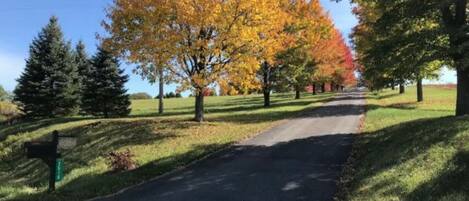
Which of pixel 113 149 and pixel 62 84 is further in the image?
pixel 62 84

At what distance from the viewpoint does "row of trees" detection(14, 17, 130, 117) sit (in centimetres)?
4162

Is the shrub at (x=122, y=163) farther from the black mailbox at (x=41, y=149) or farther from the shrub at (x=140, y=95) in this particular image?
the shrub at (x=140, y=95)

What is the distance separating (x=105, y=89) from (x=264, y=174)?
29.7 metres

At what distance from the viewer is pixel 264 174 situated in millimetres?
13555

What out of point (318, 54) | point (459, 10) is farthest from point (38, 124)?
point (459, 10)

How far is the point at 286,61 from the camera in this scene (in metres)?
Answer: 37.2

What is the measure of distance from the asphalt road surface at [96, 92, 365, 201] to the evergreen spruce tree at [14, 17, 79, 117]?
2764 centimetres

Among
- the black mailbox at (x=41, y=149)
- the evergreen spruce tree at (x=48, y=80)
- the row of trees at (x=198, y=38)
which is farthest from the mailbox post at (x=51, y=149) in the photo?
the evergreen spruce tree at (x=48, y=80)

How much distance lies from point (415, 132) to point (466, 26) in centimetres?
342

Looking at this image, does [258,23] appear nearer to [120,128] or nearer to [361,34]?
[120,128]

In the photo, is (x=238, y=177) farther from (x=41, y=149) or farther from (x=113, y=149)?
(x=113, y=149)

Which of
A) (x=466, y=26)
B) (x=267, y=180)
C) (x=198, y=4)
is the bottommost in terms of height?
(x=267, y=180)

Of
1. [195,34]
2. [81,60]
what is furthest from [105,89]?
[195,34]

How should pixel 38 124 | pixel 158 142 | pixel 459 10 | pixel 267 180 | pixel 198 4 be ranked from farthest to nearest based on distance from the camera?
pixel 38 124
pixel 198 4
pixel 158 142
pixel 459 10
pixel 267 180
